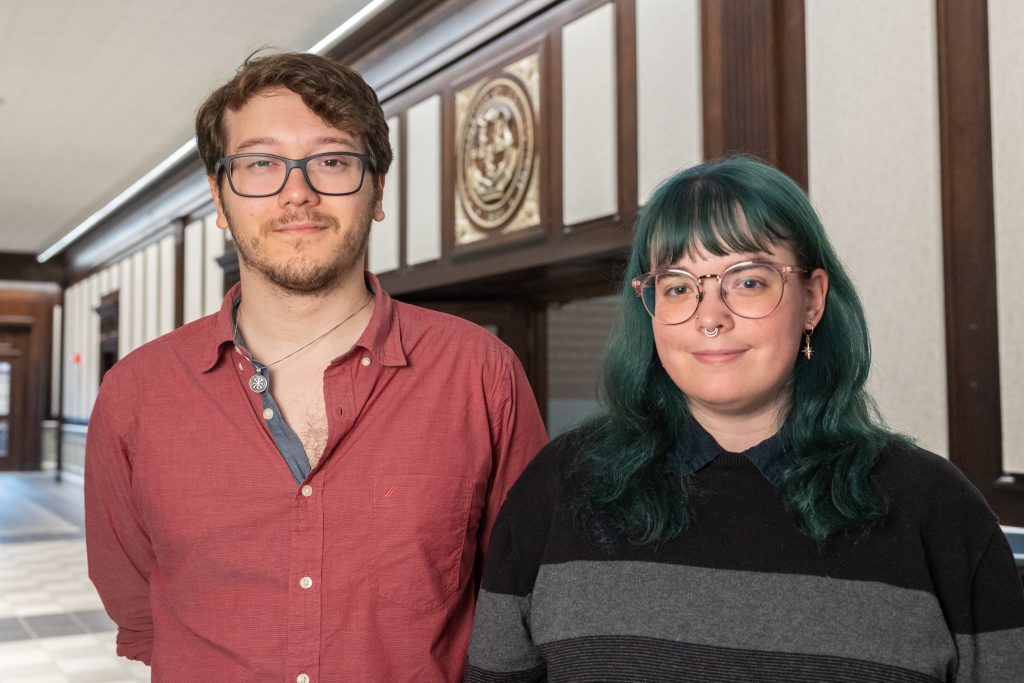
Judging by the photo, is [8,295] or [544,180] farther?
[8,295]

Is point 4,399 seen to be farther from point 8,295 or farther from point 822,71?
point 822,71

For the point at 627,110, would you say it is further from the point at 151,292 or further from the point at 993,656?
the point at 151,292

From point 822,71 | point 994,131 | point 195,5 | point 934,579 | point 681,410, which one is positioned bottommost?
point 934,579

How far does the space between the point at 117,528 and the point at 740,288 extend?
1.30 metres

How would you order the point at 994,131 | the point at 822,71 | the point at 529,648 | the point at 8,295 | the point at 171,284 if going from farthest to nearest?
the point at 8,295 < the point at 171,284 < the point at 822,71 < the point at 994,131 < the point at 529,648

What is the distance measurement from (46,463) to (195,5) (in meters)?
13.6

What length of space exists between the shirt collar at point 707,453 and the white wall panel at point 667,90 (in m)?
3.07

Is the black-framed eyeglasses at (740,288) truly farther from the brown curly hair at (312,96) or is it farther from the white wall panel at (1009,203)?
the white wall panel at (1009,203)

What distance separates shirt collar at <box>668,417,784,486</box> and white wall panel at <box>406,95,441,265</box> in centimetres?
506

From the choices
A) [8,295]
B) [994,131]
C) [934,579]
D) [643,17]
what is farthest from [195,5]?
[8,295]

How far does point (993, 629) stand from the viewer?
1.23 meters

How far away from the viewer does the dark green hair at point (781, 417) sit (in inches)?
52.8

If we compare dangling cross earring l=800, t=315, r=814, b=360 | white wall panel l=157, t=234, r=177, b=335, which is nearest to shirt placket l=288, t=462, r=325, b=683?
dangling cross earring l=800, t=315, r=814, b=360

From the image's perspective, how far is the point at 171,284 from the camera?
12.2 m
